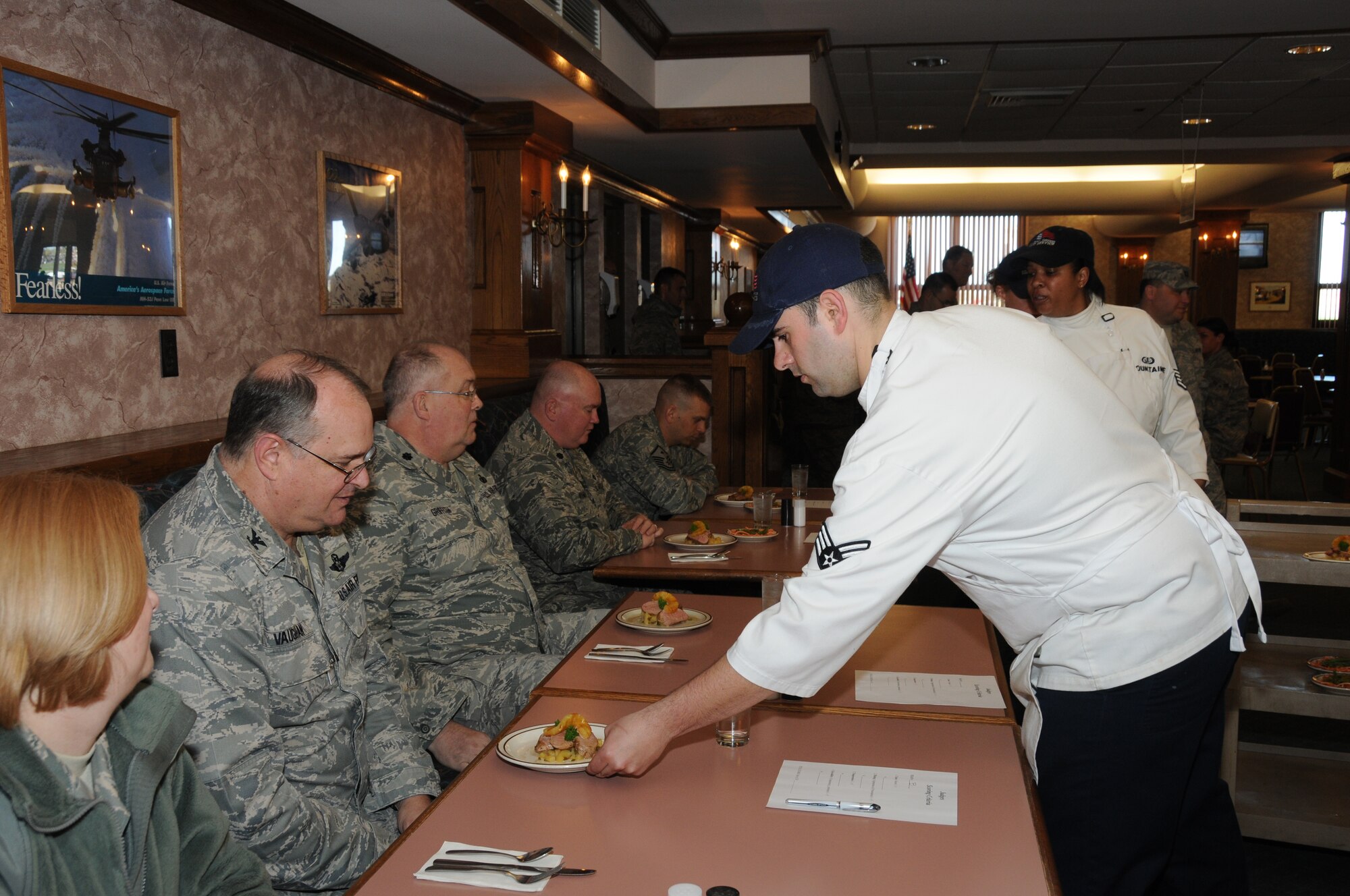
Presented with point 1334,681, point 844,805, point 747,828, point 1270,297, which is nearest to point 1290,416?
point 1334,681

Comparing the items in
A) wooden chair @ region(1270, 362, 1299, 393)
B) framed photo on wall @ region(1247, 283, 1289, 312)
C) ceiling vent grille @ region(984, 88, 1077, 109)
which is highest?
ceiling vent grille @ region(984, 88, 1077, 109)

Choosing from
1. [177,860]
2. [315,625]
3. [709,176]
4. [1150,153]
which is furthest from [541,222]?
[1150,153]

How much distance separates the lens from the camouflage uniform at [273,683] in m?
1.67

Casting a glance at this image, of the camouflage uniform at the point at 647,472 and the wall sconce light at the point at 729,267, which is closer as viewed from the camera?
the camouflage uniform at the point at 647,472

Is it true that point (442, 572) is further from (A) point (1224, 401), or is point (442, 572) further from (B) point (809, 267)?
(A) point (1224, 401)

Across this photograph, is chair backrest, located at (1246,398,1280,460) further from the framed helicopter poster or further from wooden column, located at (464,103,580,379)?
the framed helicopter poster

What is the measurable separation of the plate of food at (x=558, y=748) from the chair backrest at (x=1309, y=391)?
531 inches

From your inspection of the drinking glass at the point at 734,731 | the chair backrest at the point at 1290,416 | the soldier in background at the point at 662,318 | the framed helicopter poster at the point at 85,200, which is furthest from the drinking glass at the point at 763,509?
the chair backrest at the point at 1290,416

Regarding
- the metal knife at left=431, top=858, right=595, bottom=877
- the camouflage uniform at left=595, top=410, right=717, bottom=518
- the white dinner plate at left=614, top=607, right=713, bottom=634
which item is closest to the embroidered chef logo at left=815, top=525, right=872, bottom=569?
the metal knife at left=431, top=858, right=595, bottom=877

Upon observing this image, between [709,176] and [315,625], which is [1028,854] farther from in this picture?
[709,176]

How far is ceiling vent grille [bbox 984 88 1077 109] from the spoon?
762cm

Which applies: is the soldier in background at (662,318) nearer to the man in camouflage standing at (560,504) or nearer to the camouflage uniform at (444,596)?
the man in camouflage standing at (560,504)

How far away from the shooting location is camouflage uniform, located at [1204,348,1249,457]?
694 centimetres

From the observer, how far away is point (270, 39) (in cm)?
416
